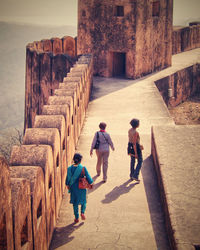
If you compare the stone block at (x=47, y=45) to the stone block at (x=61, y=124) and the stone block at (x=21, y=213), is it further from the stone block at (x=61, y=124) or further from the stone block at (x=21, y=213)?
the stone block at (x=21, y=213)

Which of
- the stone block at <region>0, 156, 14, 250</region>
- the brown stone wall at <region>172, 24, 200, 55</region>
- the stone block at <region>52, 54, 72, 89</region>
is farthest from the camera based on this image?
the brown stone wall at <region>172, 24, 200, 55</region>

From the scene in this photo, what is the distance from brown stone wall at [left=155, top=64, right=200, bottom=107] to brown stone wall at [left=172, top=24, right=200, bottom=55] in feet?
12.5

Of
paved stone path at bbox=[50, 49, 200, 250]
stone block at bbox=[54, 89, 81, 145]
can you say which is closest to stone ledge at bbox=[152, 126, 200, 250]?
paved stone path at bbox=[50, 49, 200, 250]

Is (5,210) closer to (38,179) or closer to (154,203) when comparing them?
(38,179)

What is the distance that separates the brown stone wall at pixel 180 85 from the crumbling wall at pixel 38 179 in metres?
7.59

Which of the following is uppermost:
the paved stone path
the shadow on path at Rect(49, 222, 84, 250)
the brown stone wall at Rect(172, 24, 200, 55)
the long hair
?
the brown stone wall at Rect(172, 24, 200, 55)

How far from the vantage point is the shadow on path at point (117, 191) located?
18.0 feet

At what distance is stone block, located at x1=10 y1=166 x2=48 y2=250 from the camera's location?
369cm

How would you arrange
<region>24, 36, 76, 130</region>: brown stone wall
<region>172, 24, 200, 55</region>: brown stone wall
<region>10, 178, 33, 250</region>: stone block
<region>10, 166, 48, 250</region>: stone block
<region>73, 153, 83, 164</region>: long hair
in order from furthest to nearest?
A: <region>172, 24, 200, 55</region>: brown stone wall → <region>24, 36, 76, 130</region>: brown stone wall → <region>73, 153, 83, 164</region>: long hair → <region>10, 166, 48, 250</region>: stone block → <region>10, 178, 33, 250</region>: stone block

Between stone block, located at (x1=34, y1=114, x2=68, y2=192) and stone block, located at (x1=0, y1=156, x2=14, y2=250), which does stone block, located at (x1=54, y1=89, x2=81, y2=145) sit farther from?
stone block, located at (x1=0, y1=156, x2=14, y2=250)

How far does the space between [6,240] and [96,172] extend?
367 cm

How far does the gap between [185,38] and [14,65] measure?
326ft

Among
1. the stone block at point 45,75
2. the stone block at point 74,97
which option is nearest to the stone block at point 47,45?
the stone block at point 45,75

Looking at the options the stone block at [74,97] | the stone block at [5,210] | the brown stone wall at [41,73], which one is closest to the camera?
the stone block at [5,210]
